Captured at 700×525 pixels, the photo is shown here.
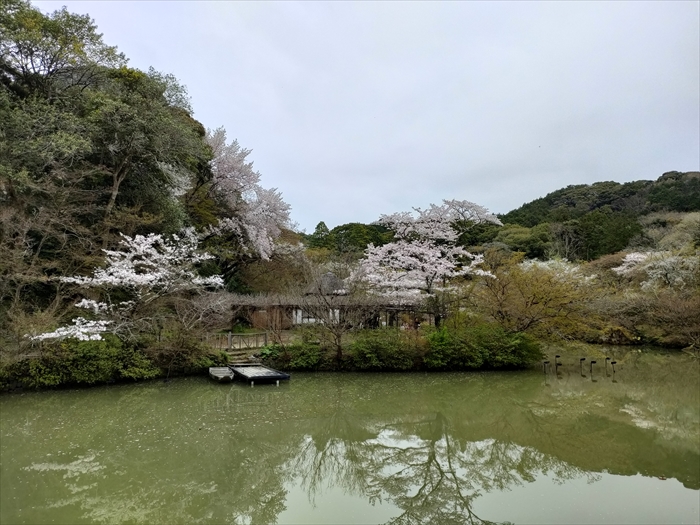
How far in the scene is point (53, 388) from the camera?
403 inches

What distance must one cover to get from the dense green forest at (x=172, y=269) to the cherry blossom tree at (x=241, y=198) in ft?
0.21

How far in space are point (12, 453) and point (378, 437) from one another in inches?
222

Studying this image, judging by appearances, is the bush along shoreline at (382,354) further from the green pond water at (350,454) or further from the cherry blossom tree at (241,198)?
the cherry blossom tree at (241,198)

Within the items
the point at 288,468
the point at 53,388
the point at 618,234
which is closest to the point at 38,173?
the point at 53,388

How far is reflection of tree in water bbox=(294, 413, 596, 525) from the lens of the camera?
528 cm

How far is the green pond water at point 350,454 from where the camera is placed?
493 cm

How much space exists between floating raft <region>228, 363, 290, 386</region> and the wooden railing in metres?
1.12

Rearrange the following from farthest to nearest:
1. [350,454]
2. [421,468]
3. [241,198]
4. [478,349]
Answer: [241,198], [478,349], [350,454], [421,468]

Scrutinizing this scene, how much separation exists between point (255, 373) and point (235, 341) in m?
2.93

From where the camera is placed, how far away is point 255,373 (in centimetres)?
1145

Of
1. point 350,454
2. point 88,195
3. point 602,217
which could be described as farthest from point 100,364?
point 602,217

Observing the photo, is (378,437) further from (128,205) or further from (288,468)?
(128,205)

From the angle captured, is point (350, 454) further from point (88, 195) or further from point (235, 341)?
point (88, 195)

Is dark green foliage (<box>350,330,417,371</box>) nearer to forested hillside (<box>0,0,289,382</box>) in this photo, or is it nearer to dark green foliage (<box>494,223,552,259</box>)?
forested hillside (<box>0,0,289,382</box>)
